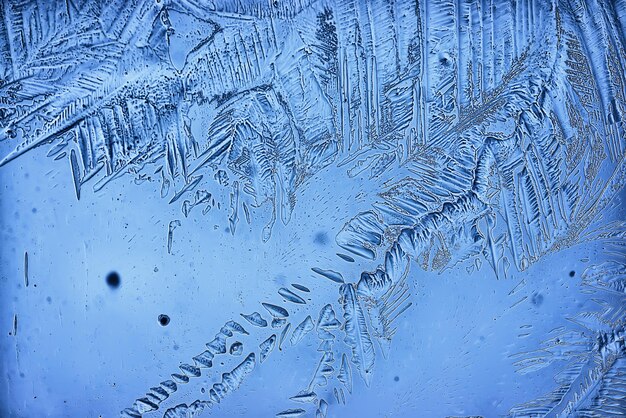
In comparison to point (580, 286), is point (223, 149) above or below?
above

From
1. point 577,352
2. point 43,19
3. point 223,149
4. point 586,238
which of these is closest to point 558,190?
point 586,238

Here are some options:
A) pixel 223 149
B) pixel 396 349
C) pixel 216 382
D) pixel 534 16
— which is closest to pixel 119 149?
pixel 223 149

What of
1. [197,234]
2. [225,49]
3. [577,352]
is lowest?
[577,352]

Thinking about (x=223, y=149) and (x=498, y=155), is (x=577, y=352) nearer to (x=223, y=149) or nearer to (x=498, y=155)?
(x=498, y=155)
